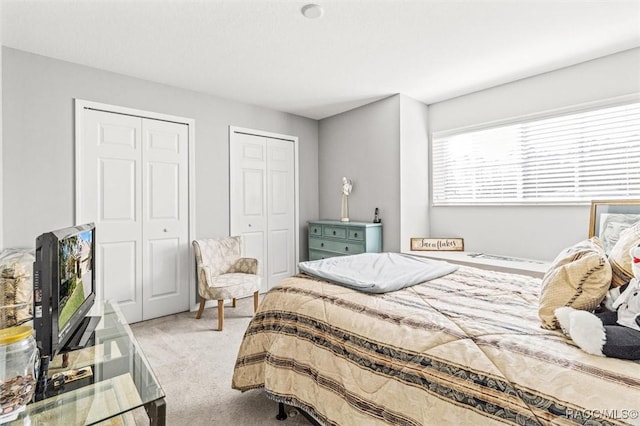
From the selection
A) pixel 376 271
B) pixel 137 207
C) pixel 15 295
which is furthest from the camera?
pixel 137 207

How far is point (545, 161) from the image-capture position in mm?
3217

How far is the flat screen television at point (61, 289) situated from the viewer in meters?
1.21

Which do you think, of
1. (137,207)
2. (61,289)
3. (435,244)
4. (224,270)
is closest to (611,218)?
(435,244)

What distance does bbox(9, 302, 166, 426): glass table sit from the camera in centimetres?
112

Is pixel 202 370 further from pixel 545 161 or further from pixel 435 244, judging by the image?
pixel 545 161

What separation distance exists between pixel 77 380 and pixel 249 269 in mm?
2334

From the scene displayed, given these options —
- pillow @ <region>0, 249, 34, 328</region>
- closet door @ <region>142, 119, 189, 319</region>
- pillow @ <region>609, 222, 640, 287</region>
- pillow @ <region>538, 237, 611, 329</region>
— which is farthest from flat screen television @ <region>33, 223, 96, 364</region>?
pillow @ <region>609, 222, 640, 287</region>

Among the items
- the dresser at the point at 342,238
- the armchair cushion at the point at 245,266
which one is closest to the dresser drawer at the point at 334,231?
the dresser at the point at 342,238

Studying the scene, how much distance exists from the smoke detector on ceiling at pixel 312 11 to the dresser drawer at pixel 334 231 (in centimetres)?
243

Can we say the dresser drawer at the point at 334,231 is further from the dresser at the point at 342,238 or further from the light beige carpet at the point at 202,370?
A: the light beige carpet at the point at 202,370

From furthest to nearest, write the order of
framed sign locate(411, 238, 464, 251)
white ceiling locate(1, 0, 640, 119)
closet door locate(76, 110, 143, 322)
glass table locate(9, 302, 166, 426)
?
framed sign locate(411, 238, 464, 251) < closet door locate(76, 110, 143, 322) < white ceiling locate(1, 0, 640, 119) < glass table locate(9, 302, 166, 426)

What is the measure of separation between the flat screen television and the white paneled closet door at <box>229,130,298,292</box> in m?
2.33

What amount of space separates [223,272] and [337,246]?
4.72ft

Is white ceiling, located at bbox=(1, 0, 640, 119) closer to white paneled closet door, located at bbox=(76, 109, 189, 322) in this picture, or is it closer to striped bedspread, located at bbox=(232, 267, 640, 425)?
white paneled closet door, located at bbox=(76, 109, 189, 322)
